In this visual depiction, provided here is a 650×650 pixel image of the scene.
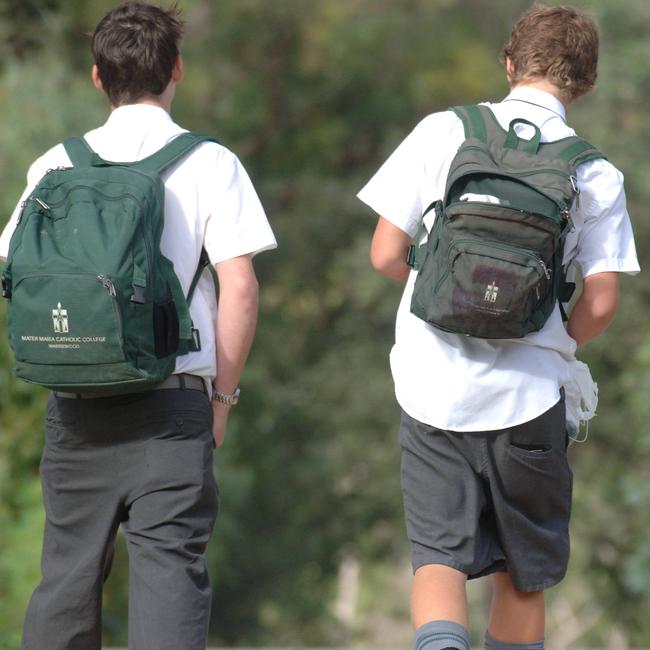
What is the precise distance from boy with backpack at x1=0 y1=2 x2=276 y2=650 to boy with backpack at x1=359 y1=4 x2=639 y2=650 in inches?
17.9

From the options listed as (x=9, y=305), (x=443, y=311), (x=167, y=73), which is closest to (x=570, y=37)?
(x=443, y=311)

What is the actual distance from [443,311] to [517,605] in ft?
2.93

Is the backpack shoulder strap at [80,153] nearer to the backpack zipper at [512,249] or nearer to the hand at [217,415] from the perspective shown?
the hand at [217,415]

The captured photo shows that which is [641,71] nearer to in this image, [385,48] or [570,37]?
[385,48]

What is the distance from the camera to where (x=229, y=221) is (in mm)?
3432

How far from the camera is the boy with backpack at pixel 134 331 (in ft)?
10.5

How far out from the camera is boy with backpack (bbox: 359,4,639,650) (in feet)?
10.8

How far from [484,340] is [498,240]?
11.6 inches

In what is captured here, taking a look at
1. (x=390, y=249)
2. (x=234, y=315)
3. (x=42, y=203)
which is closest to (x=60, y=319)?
(x=42, y=203)

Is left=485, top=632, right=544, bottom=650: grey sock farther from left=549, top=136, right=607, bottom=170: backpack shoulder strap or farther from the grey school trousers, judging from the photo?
Answer: left=549, top=136, right=607, bottom=170: backpack shoulder strap

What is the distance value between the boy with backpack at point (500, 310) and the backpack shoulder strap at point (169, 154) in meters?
0.48

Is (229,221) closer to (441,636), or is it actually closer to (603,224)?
(603,224)

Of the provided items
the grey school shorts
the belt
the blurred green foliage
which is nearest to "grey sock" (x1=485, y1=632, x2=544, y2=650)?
the grey school shorts

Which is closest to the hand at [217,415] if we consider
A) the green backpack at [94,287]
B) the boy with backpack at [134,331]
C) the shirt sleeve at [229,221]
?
the boy with backpack at [134,331]
